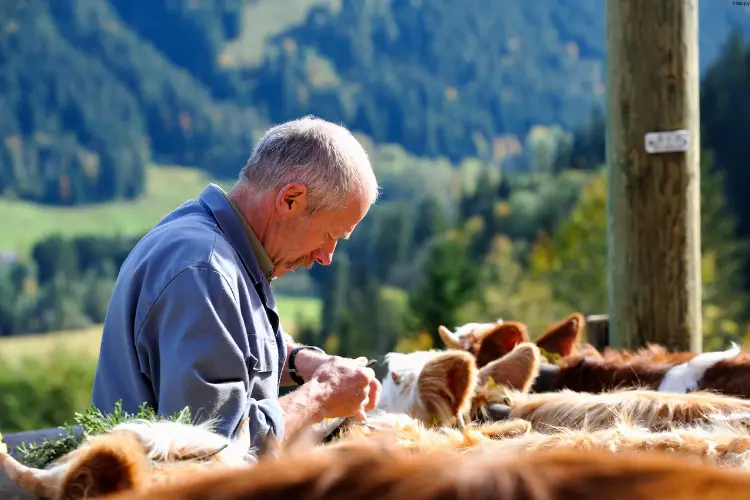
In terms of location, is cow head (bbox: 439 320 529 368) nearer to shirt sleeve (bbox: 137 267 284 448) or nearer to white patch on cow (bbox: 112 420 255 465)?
shirt sleeve (bbox: 137 267 284 448)

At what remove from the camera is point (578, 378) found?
10.5 feet

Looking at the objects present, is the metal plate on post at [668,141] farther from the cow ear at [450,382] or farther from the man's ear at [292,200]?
the man's ear at [292,200]

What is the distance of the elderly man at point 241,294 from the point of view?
2.12 meters

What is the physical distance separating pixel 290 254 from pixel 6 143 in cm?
6077

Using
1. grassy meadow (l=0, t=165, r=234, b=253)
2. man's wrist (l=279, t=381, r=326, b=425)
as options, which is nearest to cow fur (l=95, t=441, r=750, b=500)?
man's wrist (l=279, t=381, r=326, b=425)

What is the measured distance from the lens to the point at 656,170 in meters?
4.04

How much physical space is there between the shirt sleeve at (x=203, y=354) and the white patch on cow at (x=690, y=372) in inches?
53.2

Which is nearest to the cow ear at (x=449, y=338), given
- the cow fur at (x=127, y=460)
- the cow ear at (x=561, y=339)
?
the cow ear at (x=561, y=339)

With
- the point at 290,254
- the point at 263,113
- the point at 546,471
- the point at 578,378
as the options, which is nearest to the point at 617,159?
the point at 578,378

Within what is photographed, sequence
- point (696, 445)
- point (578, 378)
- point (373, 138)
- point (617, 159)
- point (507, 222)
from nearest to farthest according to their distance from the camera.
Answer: point (696, 445), point (578, 378), point (617, 159), point (507, 222), point (373, 138)

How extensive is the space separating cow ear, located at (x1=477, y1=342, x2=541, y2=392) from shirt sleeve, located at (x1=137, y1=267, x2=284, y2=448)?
97cm

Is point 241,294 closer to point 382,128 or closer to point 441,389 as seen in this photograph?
point 441,389

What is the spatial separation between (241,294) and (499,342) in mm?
1279

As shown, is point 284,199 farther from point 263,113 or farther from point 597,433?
point 263,113
